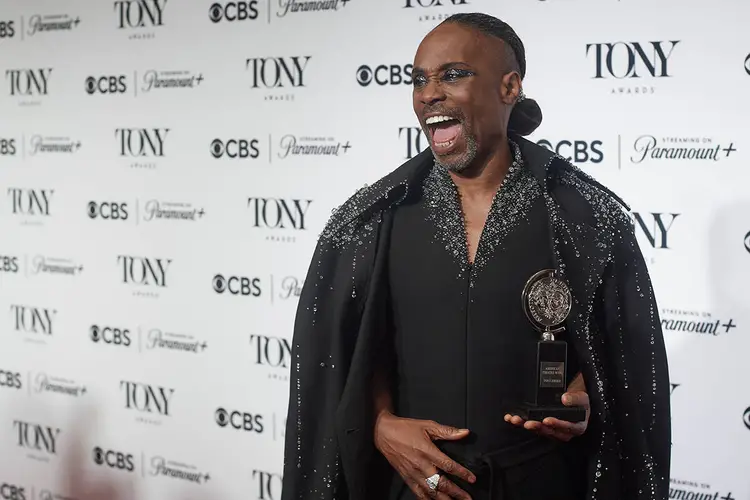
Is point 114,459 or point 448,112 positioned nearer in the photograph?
point 448,112

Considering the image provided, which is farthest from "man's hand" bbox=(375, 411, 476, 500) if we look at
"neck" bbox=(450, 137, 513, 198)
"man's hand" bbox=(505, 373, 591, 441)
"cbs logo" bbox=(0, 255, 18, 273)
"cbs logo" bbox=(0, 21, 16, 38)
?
"cbs logo" bbox=(0, 21, 16, 38)

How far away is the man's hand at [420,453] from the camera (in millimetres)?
1425

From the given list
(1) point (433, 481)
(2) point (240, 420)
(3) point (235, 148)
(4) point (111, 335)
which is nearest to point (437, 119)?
(1) point (433, 481)

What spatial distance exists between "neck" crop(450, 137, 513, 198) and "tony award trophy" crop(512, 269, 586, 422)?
7.3 inches

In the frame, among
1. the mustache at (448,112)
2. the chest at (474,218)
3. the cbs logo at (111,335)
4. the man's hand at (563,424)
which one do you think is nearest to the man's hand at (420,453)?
the man's hand at (563,424)

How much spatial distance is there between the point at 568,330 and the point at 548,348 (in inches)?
3.7

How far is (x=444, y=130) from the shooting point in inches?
58.1

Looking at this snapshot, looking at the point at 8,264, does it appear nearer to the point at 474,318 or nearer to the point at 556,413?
the point at 474,318

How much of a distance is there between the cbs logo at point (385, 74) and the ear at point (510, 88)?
1.07 m

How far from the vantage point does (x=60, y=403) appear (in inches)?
132

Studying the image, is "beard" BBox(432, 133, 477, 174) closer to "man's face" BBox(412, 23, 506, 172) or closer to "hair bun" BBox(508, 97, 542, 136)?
"man's face" BBox(412, 23, 506, 172)

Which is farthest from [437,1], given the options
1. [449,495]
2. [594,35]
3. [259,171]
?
[449,495]

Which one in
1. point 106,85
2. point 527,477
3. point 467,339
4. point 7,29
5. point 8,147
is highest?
point 7,29

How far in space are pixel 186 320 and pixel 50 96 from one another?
986 millimetres
